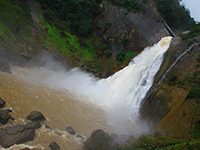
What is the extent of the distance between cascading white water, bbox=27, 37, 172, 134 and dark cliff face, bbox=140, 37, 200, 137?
1.44 m

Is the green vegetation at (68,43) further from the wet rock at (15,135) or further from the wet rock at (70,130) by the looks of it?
the wet rock at (15,135)

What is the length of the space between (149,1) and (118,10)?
7.41 metres

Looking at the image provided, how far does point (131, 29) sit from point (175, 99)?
58.1ft

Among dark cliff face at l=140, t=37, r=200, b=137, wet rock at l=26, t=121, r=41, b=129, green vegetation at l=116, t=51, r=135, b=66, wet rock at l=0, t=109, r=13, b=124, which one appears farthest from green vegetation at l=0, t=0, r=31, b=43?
dark cliff face at l=140, t=37, r=200, b=137

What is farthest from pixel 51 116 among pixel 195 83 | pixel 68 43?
pixel 68 43

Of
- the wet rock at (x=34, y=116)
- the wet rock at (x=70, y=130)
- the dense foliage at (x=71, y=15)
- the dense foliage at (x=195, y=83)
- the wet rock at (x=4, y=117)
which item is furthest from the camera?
the dense foliage at (x=71, y=15)

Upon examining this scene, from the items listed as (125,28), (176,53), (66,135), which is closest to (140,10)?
(125,28)

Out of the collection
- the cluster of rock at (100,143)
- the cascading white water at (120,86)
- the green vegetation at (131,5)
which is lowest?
the cluster of rock at (100,143)

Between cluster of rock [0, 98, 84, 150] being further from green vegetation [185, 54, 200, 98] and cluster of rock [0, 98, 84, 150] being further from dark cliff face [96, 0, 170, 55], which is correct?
dark cliff face [96, 0, 170, 55]

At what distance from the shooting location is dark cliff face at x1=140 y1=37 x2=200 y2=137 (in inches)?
397

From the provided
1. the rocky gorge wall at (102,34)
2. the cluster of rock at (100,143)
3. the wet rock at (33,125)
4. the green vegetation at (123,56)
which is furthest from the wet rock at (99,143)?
the green vegetation at (123,56)

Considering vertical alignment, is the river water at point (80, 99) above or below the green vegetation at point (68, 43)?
below

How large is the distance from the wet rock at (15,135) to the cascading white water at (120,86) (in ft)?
20.3

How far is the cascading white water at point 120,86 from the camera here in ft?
45.9
